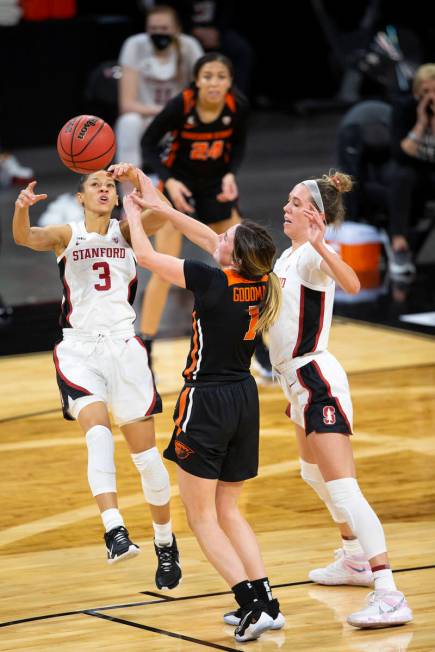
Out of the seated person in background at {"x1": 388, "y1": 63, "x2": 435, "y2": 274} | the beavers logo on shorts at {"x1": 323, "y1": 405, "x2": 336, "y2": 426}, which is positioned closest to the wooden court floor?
the beavers logo on shorts at {"x1": 323, "y1": 405, "x2": 336, "y2": 426}

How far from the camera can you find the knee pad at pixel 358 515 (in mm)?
5230

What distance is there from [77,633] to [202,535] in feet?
1.82

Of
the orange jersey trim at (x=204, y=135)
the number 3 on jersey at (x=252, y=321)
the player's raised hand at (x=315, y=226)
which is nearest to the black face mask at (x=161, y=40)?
the orange jersey trim at (x=204, y=135)

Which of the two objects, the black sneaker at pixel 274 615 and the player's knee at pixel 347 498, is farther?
the player's knee at pixel 347 498

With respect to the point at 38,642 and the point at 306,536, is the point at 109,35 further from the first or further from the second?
the point at 38,642

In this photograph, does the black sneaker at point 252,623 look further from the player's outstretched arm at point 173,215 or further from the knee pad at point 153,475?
the player's outstretched arm at point 173,215

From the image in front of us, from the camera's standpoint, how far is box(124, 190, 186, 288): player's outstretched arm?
5066 millimetres

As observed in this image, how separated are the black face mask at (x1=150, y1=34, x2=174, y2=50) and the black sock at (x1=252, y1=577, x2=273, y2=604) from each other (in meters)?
7.43

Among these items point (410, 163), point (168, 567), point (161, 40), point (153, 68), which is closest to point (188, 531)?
point (168, 567)

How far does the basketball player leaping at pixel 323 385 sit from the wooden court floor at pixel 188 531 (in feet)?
0.45

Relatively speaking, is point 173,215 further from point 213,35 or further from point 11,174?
point 213,35

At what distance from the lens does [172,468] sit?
→ 24.5 feet

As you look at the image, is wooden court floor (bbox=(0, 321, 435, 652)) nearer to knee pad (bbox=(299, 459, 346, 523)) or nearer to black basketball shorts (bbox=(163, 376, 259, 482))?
knee pad (bbox=(299, 459, 346, 523))

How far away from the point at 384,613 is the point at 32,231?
6.70ft
